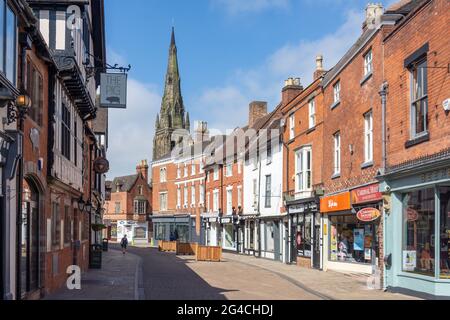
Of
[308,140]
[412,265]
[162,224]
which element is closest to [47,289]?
[412,265]

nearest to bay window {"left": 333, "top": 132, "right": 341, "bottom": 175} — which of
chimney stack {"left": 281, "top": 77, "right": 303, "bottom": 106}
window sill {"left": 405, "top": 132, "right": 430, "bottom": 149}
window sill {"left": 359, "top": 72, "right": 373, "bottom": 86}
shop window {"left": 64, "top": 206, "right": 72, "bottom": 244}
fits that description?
window sill {"left": 359, "top": 72, "right": 373, "bottom": 86}

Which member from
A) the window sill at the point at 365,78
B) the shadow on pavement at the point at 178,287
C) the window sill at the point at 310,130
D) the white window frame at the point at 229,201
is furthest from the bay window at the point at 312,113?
the white window frame at the point at 229,201

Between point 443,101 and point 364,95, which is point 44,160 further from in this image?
point 364,95

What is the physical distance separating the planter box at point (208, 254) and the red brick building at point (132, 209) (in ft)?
137

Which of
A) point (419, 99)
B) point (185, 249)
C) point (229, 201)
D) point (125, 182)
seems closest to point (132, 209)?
point (125, 182)

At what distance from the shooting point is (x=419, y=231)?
17219 mm

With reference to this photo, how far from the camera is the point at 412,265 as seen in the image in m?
17.7

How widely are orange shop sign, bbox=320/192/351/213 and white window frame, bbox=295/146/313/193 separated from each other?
2.88 m

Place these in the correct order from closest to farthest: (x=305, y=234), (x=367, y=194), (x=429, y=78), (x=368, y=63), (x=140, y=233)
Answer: (x=429, y=78) < (x=367, y=194) < (x=368, y=63) < (x=305, y=234) < (x=140, y=233)

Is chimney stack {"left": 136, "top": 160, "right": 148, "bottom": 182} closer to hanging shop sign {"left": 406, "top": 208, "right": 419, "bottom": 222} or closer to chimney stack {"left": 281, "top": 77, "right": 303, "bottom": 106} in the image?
chimney stack {"left": 281, "top": 77, "right": 303, "bottom": 106}

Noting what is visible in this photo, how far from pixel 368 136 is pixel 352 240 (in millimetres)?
4815

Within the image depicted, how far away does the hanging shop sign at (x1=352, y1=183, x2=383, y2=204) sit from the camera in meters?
20.2

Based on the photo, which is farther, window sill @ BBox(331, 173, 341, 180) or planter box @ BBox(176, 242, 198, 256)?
planter box @ BBox(176, 242, 198, 256)

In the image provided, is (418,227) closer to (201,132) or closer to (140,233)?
(201,132)
